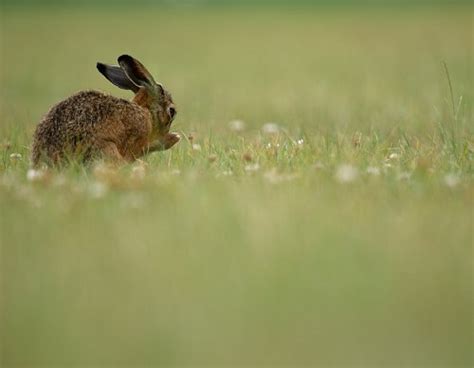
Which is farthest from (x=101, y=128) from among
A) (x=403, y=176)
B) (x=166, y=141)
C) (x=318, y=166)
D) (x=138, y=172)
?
(x=403, y=176)

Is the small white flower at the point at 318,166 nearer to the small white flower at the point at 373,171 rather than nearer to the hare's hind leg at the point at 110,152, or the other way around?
the small white flower at the point at 373,171

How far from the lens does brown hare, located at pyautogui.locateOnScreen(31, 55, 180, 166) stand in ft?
19.4

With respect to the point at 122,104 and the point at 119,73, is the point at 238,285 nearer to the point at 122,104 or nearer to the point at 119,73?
the point at 122,104

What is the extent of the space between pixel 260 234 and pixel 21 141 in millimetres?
3740

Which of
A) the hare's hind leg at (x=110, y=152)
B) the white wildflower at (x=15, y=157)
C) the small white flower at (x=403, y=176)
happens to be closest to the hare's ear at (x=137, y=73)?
the hare's hind leg at (x=110, y=152)

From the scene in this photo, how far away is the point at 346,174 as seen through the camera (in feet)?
16.5

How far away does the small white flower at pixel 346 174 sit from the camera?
16.5ft

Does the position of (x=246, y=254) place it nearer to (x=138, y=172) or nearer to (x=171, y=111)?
(x=138, y=172)

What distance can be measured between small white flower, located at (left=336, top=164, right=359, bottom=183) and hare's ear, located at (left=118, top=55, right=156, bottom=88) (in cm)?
211

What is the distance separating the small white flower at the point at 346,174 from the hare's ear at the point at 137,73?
2.11 metres

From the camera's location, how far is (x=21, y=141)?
7.36m

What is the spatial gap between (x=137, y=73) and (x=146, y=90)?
15 cm

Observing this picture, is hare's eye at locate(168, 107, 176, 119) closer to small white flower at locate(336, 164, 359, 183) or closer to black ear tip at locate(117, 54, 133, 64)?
black ear tip at locate(117, 54, 133, 64)

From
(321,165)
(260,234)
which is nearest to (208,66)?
(321,165)
